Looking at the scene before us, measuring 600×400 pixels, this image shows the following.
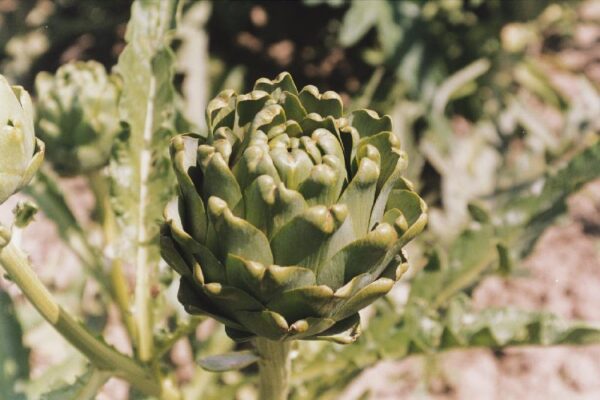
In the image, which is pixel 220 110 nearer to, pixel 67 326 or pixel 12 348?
pixel 67 326

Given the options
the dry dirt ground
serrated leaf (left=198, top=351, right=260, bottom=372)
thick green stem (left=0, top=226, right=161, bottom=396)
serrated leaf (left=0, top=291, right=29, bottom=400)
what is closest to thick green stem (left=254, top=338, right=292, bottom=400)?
serrated leaf (left=198, top=351, right=260, bottom=372)

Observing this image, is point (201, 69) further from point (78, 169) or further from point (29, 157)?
point (29, 157)


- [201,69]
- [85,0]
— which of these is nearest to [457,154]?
[201,69]

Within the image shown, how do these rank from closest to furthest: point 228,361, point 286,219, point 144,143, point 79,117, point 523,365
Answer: point 286,219
point 228,361
point 144,143
point 79,117
point 523,365

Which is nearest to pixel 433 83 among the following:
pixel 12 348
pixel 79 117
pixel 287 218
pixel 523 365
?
pixel 523 365

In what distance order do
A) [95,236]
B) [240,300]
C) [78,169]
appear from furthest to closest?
[95,236], [78,169], [240,300]

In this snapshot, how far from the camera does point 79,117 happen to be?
3.51 feet

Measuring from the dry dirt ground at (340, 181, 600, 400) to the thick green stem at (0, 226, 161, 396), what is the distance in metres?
0.61

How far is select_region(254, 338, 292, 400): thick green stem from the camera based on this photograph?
72 cm

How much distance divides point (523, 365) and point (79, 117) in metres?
0.91

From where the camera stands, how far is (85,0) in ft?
6.63

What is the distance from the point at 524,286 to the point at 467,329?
2.15 feet

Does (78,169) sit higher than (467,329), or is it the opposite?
(78,169)

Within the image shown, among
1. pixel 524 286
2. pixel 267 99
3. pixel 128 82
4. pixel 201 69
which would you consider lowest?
pixel 524 286
